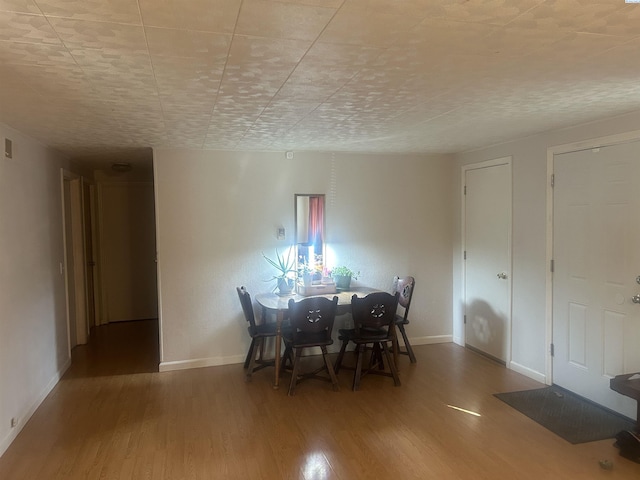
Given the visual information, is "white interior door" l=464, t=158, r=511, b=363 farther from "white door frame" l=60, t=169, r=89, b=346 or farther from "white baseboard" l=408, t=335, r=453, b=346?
"white door frame" l=60, t=169, r=89, b=346

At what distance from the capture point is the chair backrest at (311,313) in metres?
3.69

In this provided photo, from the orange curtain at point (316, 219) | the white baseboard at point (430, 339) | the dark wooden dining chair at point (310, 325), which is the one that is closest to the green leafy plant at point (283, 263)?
the orange curtain at point (316, 219)

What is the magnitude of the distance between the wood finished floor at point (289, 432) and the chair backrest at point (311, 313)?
541 millimetres

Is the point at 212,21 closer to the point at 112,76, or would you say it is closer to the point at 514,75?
the point at 112,76

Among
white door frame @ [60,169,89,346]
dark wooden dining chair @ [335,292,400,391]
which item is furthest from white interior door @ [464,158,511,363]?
white door frame @ [60,169,89,346]

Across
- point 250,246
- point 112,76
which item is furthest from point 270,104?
point 250,246

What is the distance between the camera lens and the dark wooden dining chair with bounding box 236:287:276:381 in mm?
4055

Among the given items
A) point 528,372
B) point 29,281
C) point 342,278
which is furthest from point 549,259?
point 29,281

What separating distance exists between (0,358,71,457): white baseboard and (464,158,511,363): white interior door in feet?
13.2

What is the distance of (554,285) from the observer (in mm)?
3738

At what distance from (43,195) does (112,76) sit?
2.24 meters

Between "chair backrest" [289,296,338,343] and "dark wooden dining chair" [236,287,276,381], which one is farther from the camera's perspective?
"dark wooden dining chair" [236,287,276,381]

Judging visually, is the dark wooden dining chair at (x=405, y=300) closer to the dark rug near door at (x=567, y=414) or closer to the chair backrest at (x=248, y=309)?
the dark rug near door at (x=567, y=414)

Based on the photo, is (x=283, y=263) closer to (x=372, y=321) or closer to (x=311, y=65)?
(x=372, y=321)
